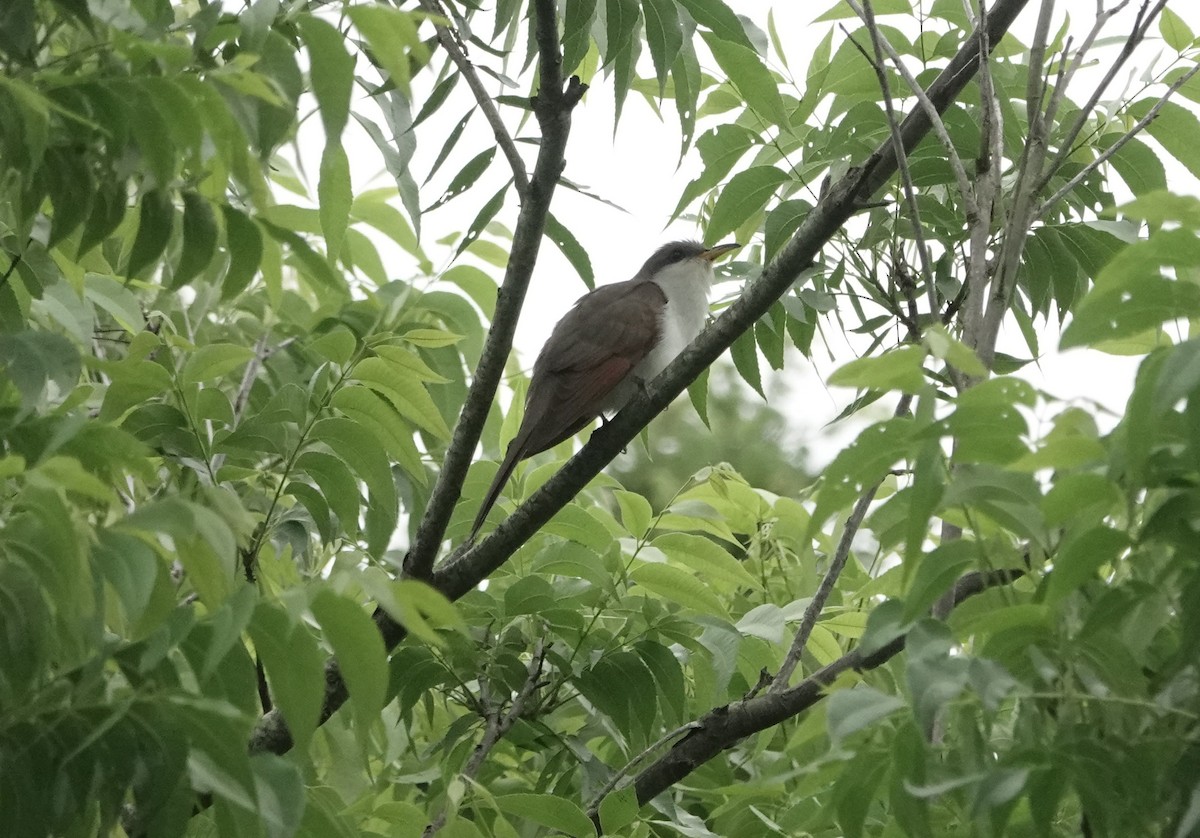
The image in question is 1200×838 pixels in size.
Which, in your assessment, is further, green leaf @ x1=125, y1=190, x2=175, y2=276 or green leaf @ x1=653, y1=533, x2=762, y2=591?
green leaf @ x1=653, y1=533, x2=762, y2=591

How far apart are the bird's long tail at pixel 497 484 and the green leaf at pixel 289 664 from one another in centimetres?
152

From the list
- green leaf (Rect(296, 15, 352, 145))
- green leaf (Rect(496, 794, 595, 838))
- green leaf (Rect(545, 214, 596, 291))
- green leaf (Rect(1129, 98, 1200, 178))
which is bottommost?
green leaf (Rect(496, 794, 595, 838))

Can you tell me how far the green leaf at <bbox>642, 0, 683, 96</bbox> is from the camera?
2426 millimetres

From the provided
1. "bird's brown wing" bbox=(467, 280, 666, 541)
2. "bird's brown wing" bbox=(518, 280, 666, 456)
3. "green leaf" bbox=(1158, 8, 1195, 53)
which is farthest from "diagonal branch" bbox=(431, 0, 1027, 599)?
"bird's brown wing" bbox=(518, 280, 666, 456)

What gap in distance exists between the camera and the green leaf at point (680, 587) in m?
2.88

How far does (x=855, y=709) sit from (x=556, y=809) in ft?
3.90

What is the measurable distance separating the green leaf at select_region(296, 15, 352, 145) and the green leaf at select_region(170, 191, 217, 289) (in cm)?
37

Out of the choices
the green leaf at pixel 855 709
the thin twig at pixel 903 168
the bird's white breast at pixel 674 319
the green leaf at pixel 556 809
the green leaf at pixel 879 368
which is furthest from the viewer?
the bird's white breast at pixel 674 319

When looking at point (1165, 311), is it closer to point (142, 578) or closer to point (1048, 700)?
point (1048, 700)

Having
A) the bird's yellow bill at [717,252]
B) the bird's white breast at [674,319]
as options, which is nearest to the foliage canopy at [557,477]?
the bird's white breast at [674,319]

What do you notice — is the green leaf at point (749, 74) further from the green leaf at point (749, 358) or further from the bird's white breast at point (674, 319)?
the bird's white breast at point (674, 319)

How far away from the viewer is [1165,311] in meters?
1.57

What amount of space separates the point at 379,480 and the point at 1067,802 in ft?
4.60

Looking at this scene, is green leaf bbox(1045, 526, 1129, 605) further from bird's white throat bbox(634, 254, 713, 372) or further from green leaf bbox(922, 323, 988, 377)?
bird's white throat bbox(634, 254, 713, 372)
